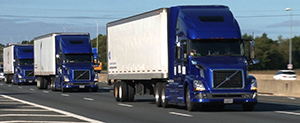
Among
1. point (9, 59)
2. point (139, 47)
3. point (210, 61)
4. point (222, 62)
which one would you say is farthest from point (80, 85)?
point (9, 59)

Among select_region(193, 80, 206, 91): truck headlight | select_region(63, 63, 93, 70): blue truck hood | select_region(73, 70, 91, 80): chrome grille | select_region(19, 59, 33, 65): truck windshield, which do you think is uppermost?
select_region(19, 59, 33, 65): truck windshield

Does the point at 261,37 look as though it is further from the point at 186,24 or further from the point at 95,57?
the point at 186,24

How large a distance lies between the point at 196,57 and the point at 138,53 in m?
5.63

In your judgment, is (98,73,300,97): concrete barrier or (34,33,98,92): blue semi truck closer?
(98,73,300,97): concrete barrier

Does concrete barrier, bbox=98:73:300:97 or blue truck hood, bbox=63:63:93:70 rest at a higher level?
blue truck hood, bbox=63:63:93:70

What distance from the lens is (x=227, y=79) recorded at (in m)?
20.8

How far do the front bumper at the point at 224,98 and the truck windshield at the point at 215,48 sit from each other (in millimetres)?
1373

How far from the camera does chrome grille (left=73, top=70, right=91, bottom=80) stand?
41219 millimetres

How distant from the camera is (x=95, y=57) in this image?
4191 centimetres

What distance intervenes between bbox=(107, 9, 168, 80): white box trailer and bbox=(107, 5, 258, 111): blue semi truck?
3cm

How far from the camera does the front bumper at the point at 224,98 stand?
20703 millimetres

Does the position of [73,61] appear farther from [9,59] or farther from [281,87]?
[9,59]

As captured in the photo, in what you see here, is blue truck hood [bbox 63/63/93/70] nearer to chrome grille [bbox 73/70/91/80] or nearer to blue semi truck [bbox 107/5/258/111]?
chrome grille [bbox 73/70/91/80]

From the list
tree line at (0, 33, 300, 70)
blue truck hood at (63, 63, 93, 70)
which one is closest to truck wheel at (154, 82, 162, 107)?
blue truck hood at (63, 63, 93, 70)
